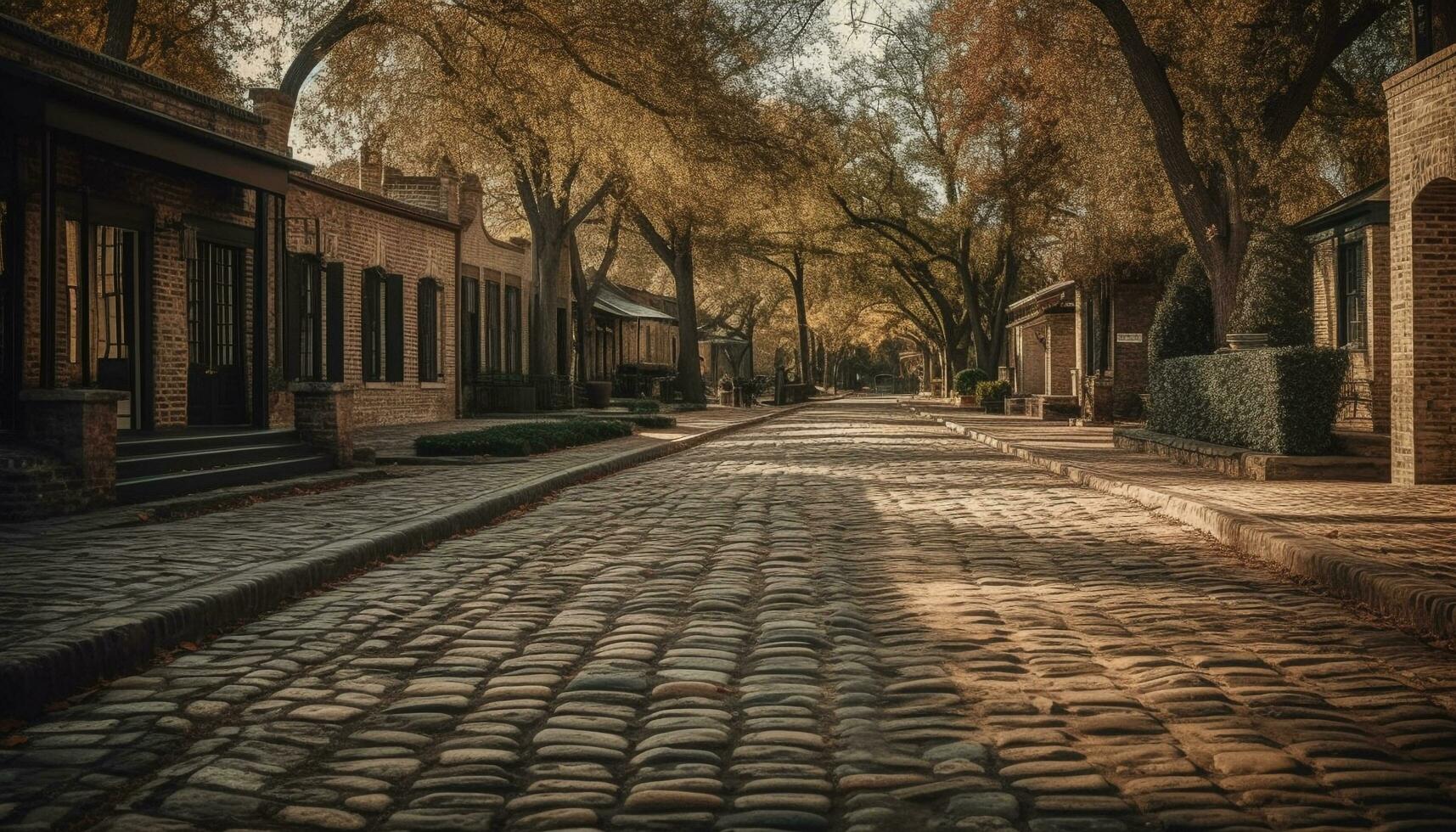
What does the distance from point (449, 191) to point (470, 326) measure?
134 inches

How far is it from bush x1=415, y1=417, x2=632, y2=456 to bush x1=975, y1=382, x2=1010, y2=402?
21596 mm

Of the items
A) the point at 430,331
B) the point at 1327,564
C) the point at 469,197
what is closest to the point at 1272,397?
the point at 1327,564

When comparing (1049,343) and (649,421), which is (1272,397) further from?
(1049,343)

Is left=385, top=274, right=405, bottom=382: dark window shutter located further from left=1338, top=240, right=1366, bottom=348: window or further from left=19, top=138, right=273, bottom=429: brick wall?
left=1338, top=240, right=1366, bottom=348: window

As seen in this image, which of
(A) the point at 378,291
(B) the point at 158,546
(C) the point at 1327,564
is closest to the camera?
(C) the point at 1327,564

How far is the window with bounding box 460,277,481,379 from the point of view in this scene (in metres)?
29.9

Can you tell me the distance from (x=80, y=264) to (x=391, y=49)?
363 inches

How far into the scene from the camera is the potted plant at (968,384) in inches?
1745

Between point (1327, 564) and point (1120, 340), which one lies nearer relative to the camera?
point (1327, 564)

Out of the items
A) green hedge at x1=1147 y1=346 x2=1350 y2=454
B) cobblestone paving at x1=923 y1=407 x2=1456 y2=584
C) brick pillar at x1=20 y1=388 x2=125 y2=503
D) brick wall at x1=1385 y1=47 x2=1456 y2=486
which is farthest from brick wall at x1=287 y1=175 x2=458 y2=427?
brick wall at x1=1385 y1=47 x2=1456 y2=486

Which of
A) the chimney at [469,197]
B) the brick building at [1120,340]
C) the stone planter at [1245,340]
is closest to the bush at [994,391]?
the brick building at [1120,340]

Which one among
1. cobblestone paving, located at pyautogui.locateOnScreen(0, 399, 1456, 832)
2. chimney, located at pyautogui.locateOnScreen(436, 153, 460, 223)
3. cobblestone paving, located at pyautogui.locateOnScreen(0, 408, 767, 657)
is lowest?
cobblestone paving, located at pyautogui.locateOnScreen(0, 399, 1456, 832)

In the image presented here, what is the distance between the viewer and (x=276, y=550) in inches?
314

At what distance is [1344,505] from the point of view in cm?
1077
